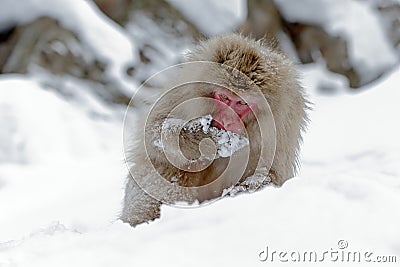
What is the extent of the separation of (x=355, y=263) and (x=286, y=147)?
0.85 metres

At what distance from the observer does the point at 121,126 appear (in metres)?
4.92

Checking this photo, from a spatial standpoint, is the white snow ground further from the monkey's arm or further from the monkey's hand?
the monkey's hand

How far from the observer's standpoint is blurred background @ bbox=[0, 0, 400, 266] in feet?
4.02

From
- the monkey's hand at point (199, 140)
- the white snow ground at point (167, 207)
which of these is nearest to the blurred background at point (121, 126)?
the white snow ground at point (167, 207)

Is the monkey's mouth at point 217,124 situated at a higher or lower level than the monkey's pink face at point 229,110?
lower

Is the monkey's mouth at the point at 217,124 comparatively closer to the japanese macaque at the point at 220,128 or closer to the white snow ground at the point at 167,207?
the japanese macaque at the point at 220,128
